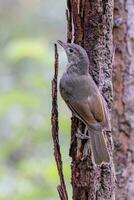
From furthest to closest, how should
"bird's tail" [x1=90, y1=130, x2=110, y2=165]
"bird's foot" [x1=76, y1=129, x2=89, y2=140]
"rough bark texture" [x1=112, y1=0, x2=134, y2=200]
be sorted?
"rough bark texture" [x1=112, y1=0, x2=134, y2=200]
"bird's foot" [x1=76, y1=129, x2=89, y2=140]
"bird's tail" [x1=90, y1=130, x2=110, y2=165]

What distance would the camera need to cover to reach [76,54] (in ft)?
9.58

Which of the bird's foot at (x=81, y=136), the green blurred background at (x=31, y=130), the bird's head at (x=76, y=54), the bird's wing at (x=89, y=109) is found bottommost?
the green blurred background at (x=31, y=130)

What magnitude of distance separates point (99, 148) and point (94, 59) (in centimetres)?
38

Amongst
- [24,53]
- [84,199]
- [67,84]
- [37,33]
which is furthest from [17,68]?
[84,199]

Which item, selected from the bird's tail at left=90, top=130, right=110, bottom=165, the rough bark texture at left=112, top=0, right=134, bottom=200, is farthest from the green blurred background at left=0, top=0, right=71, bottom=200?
the bird's tail at left=90, top=130, right=110, bottom=165

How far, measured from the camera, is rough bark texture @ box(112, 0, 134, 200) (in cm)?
390

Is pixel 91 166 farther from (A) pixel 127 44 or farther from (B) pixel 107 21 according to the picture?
(A) pixel 127 44

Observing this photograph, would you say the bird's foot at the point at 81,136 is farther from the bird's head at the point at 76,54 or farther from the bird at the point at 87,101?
the bird's head at the point at 76,54

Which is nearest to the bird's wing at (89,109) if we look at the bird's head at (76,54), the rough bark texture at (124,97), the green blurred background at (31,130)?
the bird's head at (76,54)

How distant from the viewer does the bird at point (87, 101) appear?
9.01 feet

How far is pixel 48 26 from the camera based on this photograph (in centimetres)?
758

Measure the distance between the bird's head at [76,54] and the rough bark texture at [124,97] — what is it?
2.51 ft

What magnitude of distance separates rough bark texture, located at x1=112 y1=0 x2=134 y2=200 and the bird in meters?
0.81

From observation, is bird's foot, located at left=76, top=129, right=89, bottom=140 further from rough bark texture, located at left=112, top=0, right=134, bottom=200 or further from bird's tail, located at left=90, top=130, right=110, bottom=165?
rough bark texture, located at left=112, top=0, right=134, bottom=200
